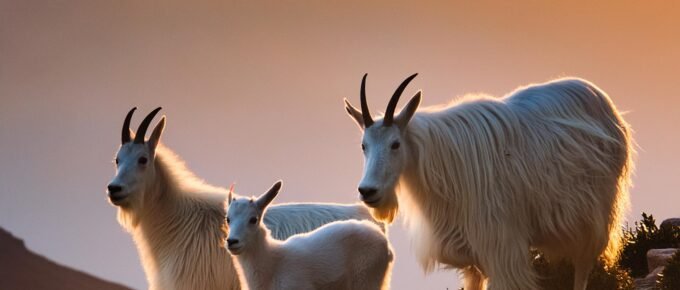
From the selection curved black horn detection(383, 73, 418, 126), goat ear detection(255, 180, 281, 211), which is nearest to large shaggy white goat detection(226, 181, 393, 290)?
goat ear detection(255, 180, 281, 211)

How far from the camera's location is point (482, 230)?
1127 cm

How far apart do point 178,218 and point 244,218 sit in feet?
9.74

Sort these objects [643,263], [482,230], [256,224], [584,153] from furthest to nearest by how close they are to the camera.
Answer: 1. [643,263]
2. [584,153]
3. [482,230]
4. [256,224]

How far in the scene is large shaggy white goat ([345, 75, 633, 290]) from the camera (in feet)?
36.4

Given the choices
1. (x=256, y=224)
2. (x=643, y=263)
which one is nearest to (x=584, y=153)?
(x=256, y=224)

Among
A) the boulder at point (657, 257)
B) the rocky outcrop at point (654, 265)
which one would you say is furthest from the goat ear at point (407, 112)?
the boulder at point (657, 257)

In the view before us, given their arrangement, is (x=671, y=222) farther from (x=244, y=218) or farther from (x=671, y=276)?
(x=244, y=218)

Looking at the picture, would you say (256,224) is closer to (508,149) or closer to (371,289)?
(371,289)

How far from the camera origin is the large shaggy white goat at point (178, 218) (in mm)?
12352

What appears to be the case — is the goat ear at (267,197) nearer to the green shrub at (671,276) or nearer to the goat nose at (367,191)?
the goat nose at (367,191)

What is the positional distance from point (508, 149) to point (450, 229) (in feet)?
3.24

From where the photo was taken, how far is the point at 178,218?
42.1 ft

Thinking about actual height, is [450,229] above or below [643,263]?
above

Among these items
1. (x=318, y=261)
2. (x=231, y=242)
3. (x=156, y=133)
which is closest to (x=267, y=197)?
(x=231, y=242)
